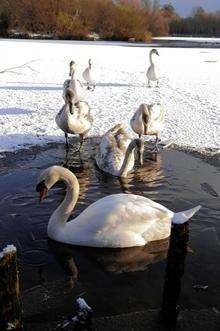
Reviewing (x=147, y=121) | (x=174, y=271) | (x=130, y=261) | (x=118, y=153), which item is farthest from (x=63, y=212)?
(x=147, y=121)

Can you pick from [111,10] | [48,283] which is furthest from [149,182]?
[111,10]

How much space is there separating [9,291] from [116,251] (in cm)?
202

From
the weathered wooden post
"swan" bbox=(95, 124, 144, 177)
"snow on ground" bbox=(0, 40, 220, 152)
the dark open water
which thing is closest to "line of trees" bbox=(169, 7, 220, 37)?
"snow on ground" bbox=(0, 40, 220, 152)

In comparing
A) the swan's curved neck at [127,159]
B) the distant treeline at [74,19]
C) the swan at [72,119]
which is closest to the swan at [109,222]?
the swan's curved neck at [127,159]

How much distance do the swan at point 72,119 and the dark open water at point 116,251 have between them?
3.83 feet

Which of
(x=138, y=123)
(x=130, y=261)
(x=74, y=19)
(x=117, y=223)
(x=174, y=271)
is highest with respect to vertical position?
(x=74, y=19)

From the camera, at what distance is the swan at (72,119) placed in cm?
943

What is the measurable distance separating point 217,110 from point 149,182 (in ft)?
20.0

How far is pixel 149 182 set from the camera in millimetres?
7746

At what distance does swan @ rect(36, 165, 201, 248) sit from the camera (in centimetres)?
557

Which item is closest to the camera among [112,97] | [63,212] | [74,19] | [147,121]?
[63,212]

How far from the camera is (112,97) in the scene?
1503 centimetres

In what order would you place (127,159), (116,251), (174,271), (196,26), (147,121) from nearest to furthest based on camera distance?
(174,271), (116,251), (127,159), (147,121), (196,26)

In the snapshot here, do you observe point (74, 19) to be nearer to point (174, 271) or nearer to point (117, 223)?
point (117, 223)
